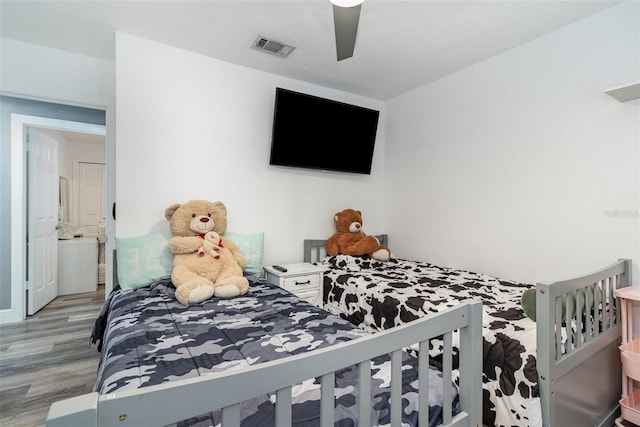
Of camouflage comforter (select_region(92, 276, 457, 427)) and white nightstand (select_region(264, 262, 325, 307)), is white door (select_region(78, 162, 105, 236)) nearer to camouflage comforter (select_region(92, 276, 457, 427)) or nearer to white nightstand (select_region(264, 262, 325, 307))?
camouflage comforter (select_region(92, 276, 457, 427))

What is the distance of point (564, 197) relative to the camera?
2.16m

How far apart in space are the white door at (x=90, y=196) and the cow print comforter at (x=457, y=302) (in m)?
4.89

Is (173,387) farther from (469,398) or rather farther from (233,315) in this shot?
(233,315)

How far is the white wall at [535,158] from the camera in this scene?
75.8 inches

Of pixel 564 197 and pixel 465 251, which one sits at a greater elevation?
pixel 564 197

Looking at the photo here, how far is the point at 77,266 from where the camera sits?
432 centimetres

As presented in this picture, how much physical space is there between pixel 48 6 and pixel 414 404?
3066 millimetres

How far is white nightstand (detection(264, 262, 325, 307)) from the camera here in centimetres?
261

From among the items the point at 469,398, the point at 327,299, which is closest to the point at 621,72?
the point at 469,398

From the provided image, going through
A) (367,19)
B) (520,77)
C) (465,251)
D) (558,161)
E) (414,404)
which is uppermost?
(367,19)

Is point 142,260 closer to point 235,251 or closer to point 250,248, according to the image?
point 235,251

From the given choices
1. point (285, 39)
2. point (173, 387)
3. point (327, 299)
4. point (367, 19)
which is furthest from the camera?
point (327, 299)

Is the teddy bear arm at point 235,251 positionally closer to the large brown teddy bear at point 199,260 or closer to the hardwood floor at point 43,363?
the large brown teddy bear at point 199,260

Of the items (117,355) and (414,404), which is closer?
(414,404)
